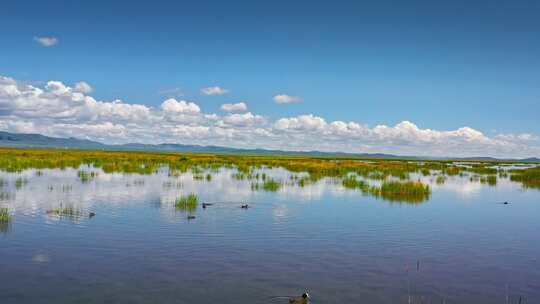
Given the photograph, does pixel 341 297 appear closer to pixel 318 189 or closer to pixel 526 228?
pixel 526 228

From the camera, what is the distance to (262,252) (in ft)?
48.8

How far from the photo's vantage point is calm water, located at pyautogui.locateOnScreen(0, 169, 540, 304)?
11.0 meters

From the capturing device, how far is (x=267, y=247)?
15617 mm

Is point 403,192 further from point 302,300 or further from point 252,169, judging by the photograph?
point 252,169

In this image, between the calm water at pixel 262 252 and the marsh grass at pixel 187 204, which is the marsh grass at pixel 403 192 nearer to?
the calm water at pixel 262 252

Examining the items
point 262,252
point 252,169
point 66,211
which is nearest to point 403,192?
point 262,252

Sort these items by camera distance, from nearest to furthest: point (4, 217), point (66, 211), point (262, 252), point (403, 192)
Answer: point (262, 252), point (4, 217), point (66, 211), point (403, 192)

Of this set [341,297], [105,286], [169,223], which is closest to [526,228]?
[341,297]

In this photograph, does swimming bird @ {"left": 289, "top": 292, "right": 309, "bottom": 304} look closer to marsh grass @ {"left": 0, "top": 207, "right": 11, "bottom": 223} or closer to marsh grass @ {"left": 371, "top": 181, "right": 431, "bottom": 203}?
marsh grass @ {"left": 0, "top": 207, "right": 11, "bottom": 223}

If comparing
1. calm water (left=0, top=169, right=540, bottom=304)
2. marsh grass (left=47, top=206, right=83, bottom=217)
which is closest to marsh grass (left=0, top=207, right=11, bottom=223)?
calm water (left=0, top=169, right=540, bottom=304)

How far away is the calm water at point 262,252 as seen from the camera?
36.1ft

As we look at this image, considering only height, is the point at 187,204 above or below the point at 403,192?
below

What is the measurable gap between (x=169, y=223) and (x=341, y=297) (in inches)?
417

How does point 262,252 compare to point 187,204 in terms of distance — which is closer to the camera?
point 262,252
